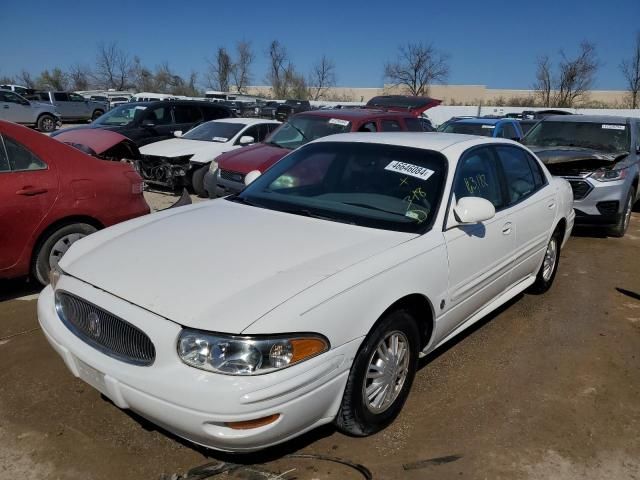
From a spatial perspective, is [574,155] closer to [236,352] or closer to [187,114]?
[236,352]

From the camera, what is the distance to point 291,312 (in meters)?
2.21

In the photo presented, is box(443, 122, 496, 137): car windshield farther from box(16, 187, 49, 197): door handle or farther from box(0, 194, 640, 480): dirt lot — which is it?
box(16, 187, 49, 197): door handle

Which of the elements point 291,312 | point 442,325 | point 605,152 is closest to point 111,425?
point 291,312

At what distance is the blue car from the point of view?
35.5 feet

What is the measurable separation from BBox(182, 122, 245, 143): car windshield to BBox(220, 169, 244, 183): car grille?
2.09 metres

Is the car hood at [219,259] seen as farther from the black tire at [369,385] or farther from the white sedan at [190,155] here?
the white sedan at [190,155]

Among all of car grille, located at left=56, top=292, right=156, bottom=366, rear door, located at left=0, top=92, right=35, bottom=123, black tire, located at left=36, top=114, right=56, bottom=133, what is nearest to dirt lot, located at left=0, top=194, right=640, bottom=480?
car grille, located at left=56, top=292, right=156, bottom=366

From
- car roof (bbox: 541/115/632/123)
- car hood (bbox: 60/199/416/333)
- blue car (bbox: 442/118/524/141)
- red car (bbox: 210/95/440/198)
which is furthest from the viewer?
blue car (bbox: 442/118/524/141)

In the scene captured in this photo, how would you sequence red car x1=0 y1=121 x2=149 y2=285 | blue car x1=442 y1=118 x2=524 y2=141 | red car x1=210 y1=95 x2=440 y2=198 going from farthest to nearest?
blue car x1=442 y1=118 x2=524 y2=141
red car x1=210 y1=95 x2=440 y2=198
red car x1=0 y1=121 x2=149 y2=285

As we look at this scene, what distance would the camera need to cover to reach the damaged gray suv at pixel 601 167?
→ 7.02 metres

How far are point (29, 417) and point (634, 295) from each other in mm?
5334

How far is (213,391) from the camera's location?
6.81 ft

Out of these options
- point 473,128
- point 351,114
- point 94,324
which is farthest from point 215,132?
point 94,324

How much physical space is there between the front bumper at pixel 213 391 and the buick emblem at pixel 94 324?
8 cm
